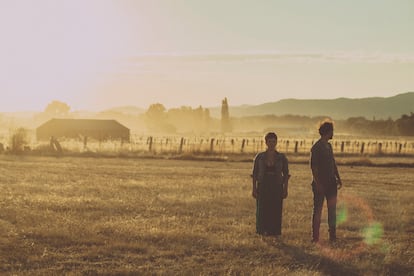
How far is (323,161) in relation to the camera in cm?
1150

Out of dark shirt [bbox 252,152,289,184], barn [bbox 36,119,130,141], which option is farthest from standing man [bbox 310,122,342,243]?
barn [bbox 36,119,130,141]

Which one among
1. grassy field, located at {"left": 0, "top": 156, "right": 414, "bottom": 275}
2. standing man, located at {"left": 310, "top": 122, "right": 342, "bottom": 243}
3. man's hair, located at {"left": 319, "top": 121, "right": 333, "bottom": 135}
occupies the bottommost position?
grassy field, located at {"left": 0, "top": 156, "right": 414, "bottom": 275}

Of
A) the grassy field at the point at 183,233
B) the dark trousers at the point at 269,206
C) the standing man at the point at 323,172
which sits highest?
the standing man at the point at 323,172

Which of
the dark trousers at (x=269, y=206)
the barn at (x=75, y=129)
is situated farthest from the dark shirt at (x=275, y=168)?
the barn at (x=75, y=129)

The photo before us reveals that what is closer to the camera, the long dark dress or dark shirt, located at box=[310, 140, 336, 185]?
dark shirt, located at box=[310, 140, 336, 185]

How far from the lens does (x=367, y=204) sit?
18250 millimetres

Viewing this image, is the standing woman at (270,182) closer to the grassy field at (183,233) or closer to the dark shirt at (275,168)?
the dark shirt at (275,168)

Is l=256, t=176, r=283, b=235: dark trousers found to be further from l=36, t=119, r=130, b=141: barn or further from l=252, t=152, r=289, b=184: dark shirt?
l=36, t=119, r=130, b=141: barn

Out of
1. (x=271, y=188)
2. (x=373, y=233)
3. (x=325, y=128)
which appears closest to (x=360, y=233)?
(x=373, y=233)

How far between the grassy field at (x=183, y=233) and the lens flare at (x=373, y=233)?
0.08ft

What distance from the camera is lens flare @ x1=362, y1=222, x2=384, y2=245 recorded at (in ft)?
40.0

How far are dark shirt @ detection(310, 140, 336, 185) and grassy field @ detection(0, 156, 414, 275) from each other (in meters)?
1.32

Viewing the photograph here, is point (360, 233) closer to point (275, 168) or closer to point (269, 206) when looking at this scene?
point (269, 206)

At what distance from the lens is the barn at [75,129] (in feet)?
303
